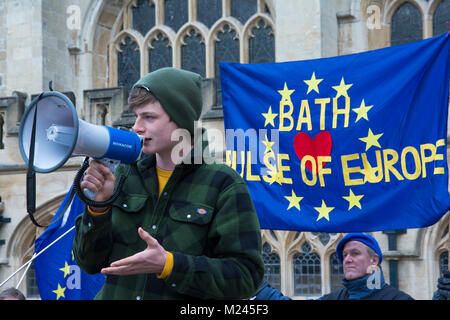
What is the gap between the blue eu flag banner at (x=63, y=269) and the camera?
539cm

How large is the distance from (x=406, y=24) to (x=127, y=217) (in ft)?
26.2

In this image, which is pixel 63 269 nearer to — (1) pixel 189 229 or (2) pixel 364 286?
(2) pixel 364 286

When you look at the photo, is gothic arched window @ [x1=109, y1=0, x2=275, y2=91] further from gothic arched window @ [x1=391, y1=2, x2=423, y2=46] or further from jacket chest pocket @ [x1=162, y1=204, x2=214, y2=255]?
jacket chest pocket @ [x1=162, y1=204, x2=214, y2=255]

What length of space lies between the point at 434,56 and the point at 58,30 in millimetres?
7367

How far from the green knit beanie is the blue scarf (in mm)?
2180

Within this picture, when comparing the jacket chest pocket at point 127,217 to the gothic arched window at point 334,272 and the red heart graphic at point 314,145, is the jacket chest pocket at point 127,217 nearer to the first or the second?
the red heart graphic at point 314,145

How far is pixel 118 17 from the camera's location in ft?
37.2

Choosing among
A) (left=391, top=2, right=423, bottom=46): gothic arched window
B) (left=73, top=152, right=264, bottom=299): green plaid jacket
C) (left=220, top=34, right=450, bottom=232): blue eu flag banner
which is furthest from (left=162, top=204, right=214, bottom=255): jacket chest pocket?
(left=391, top=2, right=423, bottom=46): gothic arched window

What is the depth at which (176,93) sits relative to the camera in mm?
2002

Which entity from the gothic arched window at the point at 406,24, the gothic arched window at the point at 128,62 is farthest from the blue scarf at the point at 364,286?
the gothic arched window at the point at 128,62

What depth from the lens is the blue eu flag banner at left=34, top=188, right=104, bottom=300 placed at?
5.39 meters

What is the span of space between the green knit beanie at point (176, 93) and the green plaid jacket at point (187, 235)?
4.8 inches

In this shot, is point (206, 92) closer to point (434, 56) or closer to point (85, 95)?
point (85, 95)

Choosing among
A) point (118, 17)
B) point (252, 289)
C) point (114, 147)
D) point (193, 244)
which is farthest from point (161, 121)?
point (118, 17)
